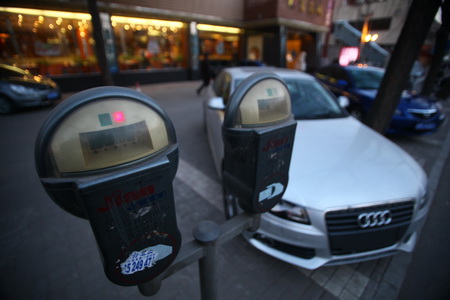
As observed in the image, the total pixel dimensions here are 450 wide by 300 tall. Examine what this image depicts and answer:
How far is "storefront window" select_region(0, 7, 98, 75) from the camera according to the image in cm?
779

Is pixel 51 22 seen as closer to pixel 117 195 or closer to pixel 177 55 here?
pixel 177 55

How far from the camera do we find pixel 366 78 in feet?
18.1

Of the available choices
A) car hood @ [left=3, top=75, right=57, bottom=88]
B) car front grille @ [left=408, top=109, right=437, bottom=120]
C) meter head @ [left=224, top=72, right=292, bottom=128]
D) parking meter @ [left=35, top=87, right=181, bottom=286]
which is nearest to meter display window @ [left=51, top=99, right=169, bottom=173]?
parking meter @ [left=35, top=87, right=181, bottom=286]

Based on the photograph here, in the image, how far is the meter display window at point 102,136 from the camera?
2.43 feet

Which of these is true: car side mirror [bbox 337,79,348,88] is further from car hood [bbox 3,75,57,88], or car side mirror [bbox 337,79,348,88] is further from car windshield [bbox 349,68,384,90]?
car hood [bbox 3,75,57,88]

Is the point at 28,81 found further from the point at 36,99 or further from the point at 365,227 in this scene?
the point at 365,227

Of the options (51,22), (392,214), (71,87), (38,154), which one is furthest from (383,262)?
(51,22)

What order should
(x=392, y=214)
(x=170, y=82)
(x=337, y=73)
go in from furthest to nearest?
(x=170, y=82), (x=337, y=73), (x=392, y=214)

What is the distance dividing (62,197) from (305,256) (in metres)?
1.66

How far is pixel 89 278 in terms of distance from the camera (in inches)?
75.0

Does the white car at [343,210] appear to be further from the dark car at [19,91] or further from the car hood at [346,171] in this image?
the dark car at [19,91]

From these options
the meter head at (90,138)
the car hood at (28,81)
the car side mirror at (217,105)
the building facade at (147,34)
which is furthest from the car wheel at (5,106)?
the meter head at (90,138)

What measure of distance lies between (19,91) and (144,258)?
7.23 metres

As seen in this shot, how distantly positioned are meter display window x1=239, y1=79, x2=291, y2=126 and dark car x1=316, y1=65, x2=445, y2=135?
441cm
